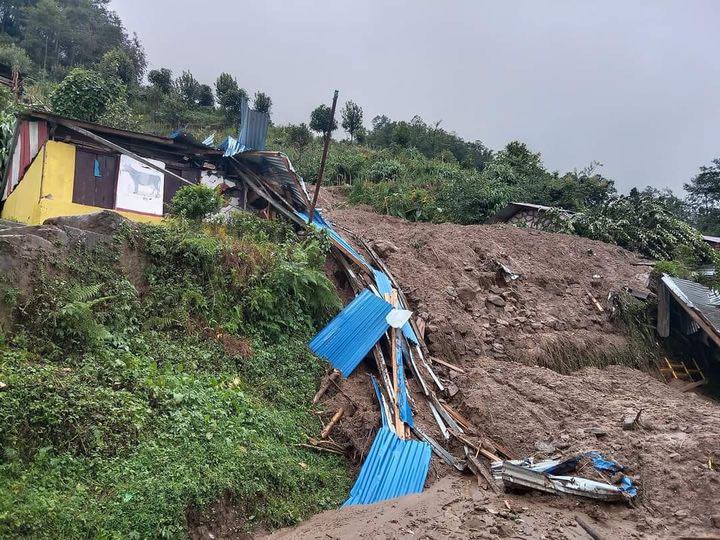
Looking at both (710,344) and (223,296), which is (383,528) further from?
(710,344)

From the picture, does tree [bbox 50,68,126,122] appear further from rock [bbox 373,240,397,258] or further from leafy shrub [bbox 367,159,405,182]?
leafy shrub [bbox 367,159,405,182]

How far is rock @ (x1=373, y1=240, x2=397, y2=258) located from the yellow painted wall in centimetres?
595

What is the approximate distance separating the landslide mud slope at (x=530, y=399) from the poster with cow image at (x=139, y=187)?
494 centimetres

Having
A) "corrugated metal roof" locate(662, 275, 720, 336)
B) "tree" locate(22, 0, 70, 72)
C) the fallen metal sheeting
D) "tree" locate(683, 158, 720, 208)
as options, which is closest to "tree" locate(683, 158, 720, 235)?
"tree" locate(683, 158, 720, 208)

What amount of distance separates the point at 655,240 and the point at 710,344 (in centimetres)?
690

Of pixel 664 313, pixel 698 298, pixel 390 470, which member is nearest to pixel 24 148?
pixel 390 470

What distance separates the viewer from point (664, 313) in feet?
35.5

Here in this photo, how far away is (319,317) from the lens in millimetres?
9188

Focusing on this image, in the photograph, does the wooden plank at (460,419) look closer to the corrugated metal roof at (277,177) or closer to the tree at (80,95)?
the corrugated metal roof at (277,177)

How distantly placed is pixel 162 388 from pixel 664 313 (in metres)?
10.4

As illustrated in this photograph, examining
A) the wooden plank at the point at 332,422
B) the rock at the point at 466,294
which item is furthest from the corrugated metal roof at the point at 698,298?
the wooden plank at the point at 332,422

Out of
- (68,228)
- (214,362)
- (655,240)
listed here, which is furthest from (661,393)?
(68,228)

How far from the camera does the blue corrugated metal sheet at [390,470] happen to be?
621 cm

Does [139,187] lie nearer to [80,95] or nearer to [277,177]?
[277,177]
